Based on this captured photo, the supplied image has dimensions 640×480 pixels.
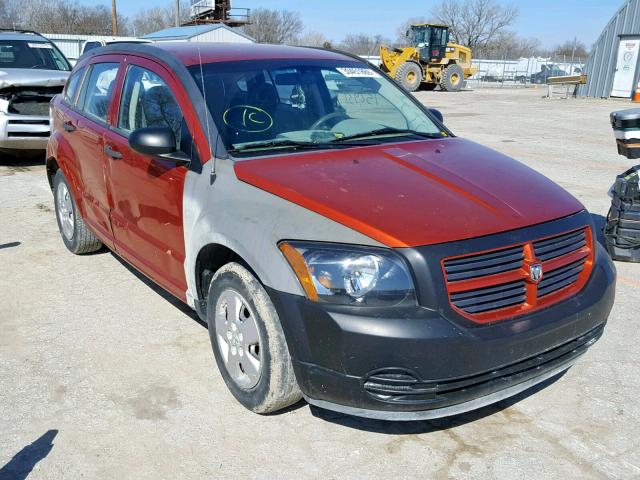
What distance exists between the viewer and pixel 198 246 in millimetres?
3270

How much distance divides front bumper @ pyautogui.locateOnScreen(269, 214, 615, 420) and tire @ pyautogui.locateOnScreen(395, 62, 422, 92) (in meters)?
28.8

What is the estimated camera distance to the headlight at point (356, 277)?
8.30 ft

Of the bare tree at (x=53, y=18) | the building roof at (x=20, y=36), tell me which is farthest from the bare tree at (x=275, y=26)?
the building roof at (x=20, y=36)

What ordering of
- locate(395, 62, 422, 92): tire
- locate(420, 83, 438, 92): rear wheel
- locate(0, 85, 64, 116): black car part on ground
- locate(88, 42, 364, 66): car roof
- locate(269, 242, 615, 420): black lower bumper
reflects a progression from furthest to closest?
locate(420, 83, 438, 92): rear wheel < locate(395, 62, 422, 92): tire < locate(0, 85, 64, 116): black car part on ground < locate(88, 42, 364, 66): car roof < locate(269, 242, 615, 420): black lower bumper

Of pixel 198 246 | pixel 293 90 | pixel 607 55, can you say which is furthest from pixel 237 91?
pixel 607 55

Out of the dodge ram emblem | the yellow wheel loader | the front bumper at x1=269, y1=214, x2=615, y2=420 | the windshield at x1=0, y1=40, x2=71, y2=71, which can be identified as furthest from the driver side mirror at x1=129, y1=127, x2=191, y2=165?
Answer: the yellow wheel loader

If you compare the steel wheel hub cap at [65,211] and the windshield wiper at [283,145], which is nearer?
the windshield wiper at [283,145]

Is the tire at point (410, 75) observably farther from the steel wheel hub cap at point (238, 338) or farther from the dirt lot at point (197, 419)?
the steel wheel hub cap at point (238, 338)

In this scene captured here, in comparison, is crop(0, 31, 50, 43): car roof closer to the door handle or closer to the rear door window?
the rear door window

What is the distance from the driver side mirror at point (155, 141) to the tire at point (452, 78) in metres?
31.3

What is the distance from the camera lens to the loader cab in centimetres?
3180

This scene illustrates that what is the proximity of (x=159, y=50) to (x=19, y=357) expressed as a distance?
2.02 meters

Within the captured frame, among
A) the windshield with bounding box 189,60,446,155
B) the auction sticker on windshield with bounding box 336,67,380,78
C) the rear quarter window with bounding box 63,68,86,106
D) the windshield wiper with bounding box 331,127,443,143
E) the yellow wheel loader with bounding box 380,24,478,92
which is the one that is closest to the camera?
the windshield with bounding box 189,60,446,155

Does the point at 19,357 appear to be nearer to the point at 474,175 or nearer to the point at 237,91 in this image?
the point at 237,91
